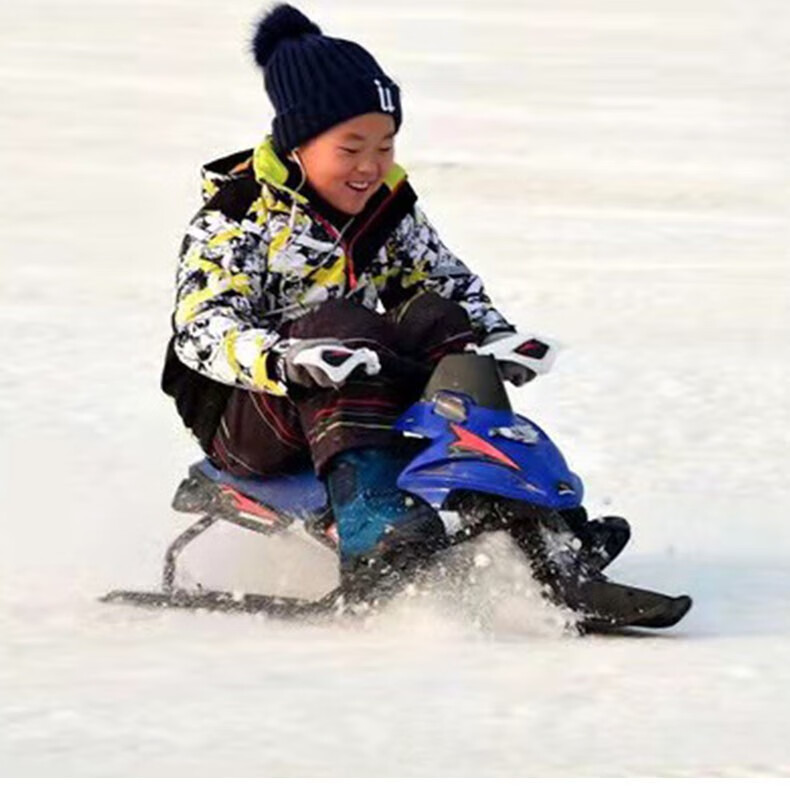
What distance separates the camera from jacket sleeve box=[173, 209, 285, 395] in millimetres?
5570

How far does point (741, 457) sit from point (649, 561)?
1.18 metres

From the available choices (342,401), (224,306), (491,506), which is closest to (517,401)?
(224,306)

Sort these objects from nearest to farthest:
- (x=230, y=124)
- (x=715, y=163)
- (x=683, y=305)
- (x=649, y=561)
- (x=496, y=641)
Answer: (x=496, y=641) < (x=649, y=561) < (x=683, y=305) < (x=715, y=163) < (x=230, y=124)

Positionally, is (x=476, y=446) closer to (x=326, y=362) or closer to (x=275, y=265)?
(x=326, y=362)

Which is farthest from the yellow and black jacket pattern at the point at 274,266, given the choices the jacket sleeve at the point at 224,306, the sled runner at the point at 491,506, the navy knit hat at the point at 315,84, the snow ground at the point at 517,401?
the snow ground at the point at 517,401

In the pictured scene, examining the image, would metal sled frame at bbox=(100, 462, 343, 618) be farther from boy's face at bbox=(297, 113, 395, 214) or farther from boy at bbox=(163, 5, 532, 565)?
boy's face at bbox=(297, 113, 395, 214)

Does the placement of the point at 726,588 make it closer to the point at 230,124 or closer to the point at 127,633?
the point at 127,633

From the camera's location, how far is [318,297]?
232 inches

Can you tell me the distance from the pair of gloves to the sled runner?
19cm

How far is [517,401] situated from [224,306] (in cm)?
263

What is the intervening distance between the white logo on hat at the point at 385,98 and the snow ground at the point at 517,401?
3.49 ft
